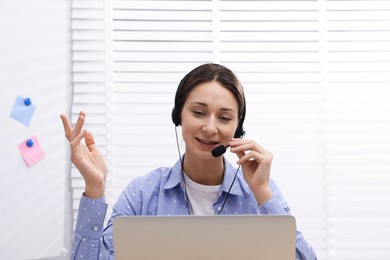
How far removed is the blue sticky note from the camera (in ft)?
6.46

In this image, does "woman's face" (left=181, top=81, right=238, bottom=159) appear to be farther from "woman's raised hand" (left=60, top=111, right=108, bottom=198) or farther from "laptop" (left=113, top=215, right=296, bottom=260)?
"laptop" (left=113, top=215, right=296, bottom=260)

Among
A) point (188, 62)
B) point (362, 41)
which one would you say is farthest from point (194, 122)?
point (362, 41)

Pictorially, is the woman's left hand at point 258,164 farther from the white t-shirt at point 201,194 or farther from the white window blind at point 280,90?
the white window blind at point 280,90

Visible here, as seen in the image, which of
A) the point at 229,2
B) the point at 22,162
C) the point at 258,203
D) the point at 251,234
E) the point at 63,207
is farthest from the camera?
the point at 229,2

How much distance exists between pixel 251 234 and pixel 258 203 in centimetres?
53

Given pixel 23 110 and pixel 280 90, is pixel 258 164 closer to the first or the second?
pixel 280 90

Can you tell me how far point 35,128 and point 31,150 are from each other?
0.09 meters

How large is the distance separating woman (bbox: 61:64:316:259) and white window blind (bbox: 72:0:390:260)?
60cm

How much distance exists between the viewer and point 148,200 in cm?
160

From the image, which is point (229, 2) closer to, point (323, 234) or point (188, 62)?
point (188, 62)

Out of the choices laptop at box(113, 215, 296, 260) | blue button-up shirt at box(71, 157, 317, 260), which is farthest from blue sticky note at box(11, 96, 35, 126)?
laptop at box(113, 215, 296, 260)

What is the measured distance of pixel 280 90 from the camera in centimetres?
226

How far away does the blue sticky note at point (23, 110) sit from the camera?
1969 millimetres

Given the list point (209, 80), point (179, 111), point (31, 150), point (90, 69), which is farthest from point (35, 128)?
point (209, 80)
